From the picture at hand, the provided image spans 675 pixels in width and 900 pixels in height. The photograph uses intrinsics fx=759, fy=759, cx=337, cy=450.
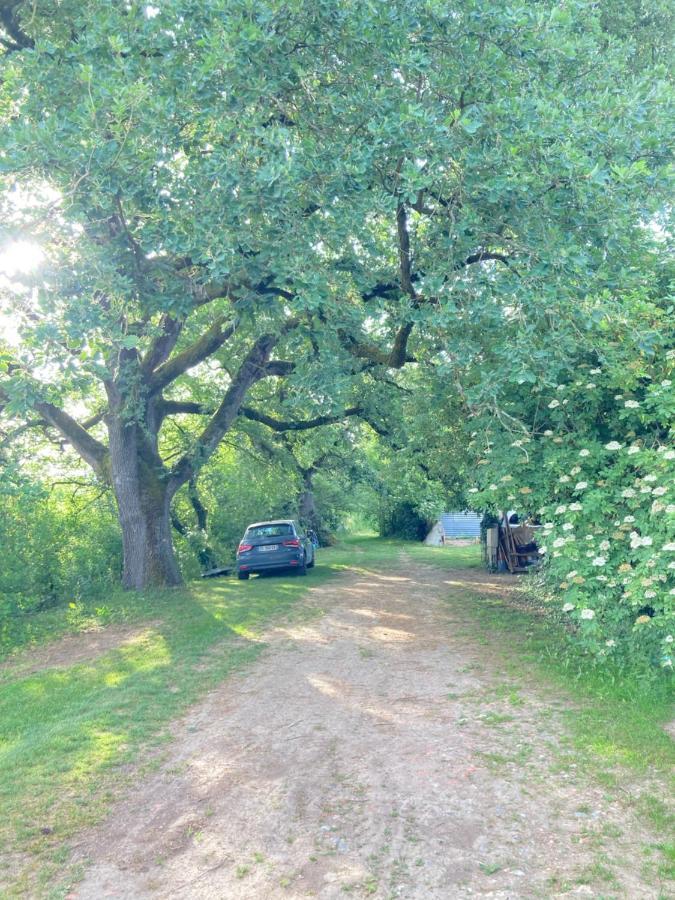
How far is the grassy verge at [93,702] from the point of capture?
16.5ft

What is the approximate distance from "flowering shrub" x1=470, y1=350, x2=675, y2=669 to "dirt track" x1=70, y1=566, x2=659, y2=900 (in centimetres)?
110

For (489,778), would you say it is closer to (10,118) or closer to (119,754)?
(119,754)

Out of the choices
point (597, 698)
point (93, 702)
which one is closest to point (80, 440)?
point (93, 702)

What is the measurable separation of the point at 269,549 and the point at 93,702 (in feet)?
43.2

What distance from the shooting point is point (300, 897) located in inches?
157

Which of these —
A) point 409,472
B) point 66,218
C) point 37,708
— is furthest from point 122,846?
point 409,472

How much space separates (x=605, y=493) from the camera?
26.0 feet

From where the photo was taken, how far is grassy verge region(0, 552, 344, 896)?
502 centimetres

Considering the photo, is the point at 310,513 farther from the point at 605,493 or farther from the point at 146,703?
the point at 605,493

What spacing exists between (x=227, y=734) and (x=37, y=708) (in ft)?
8.42

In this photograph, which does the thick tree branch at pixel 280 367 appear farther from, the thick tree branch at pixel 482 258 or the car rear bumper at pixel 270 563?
the thick tree branch at pixel 482 258

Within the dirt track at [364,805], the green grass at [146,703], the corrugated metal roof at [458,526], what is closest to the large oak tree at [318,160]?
the green grass at [146,703]

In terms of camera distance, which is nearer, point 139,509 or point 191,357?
Result: point 191,357

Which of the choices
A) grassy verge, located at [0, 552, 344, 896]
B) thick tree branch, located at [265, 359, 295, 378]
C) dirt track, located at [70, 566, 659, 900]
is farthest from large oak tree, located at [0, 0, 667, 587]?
thick tree branch, located at [265, 359, 295, 378]
